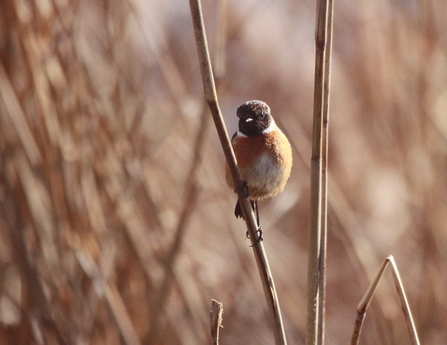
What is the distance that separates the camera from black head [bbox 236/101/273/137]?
1717 mm

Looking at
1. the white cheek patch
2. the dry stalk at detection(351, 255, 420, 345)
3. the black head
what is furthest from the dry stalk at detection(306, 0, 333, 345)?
the white cheek patch

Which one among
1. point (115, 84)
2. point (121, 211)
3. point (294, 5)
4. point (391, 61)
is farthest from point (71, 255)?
point (294, 5)

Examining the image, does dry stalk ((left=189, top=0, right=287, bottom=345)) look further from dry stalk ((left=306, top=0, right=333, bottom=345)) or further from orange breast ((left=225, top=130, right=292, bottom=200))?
orange breast ((left=225, top=130, right=292, bottom=200))

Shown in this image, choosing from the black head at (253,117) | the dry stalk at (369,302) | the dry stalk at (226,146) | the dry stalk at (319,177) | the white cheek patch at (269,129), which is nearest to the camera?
the dry stalk at (226,146)

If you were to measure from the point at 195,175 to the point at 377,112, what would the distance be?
1427 mm

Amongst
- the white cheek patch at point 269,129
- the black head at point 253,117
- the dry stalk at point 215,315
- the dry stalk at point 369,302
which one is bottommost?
the dry stalk at point 215,315

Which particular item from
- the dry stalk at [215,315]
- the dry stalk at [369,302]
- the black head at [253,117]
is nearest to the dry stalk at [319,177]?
the dry stalk at [369,302]

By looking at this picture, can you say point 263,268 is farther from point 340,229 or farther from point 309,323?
point 340,229

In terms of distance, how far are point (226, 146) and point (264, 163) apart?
82 centimetres

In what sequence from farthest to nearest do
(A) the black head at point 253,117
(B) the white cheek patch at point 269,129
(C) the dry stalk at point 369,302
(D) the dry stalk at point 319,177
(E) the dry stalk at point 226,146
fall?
(B) the white cheek patch at point 269,129
(A) the black head at point 253,117
(C) the dry stalk at point 369,302
(D) the dry stalk at point 319,177
(E) the dry stalk at point 226,146

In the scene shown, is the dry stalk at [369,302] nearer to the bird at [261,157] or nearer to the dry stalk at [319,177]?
the dry stalk at [319,177]

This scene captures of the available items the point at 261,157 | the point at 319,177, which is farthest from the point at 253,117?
the point at 319,177

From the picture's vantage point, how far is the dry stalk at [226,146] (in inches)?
36.8

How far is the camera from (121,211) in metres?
2.08
